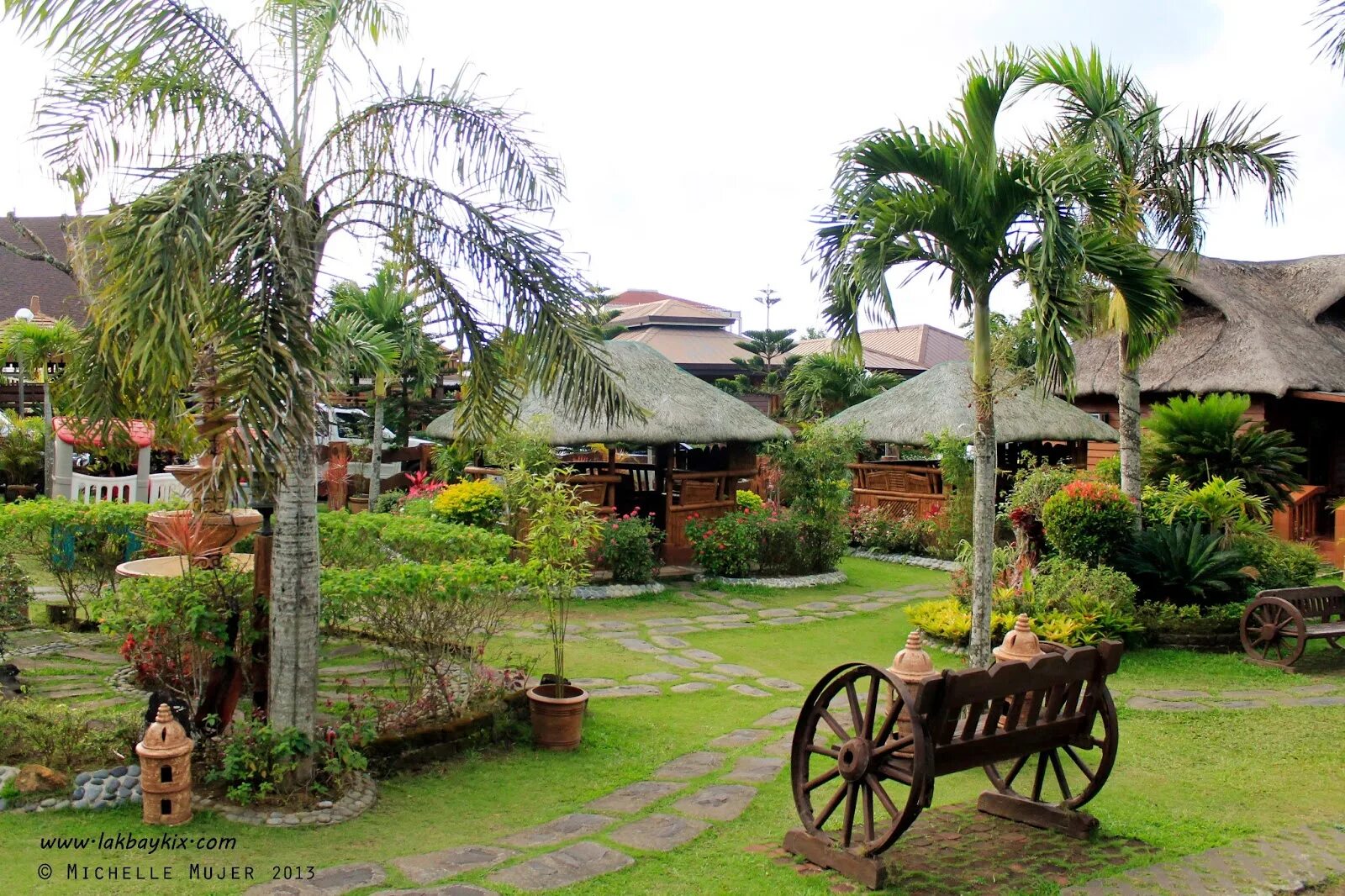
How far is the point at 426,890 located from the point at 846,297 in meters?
5.30

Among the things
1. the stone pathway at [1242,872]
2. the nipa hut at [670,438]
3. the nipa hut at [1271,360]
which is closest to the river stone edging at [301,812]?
the stone pathway at [1242,872]

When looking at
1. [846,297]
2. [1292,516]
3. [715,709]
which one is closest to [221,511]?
[715,709]

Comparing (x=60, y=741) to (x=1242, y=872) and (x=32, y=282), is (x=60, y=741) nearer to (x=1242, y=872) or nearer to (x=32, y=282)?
(x=1242, y=872)

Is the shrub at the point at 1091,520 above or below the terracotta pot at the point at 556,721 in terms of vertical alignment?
above

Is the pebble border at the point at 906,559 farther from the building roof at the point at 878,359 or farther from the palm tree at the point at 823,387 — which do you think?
the building roof at the point at 878,359

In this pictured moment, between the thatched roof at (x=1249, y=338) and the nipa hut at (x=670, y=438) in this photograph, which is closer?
the nipa hut at (x=670, y=438)

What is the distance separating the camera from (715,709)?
25.2 feet

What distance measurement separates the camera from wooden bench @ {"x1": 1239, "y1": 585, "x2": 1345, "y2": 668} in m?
9.18

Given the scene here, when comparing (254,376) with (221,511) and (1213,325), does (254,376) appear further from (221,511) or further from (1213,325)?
(1213,325)

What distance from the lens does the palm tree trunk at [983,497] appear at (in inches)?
308

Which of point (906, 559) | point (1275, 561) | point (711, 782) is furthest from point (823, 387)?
point (711, 782)

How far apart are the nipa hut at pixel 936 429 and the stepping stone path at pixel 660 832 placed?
11.4 m

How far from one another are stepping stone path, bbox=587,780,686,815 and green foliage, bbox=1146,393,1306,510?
32.2 ft

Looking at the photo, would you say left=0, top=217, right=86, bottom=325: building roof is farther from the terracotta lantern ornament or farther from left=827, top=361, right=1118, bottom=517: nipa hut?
the terracotta lantern ornament
